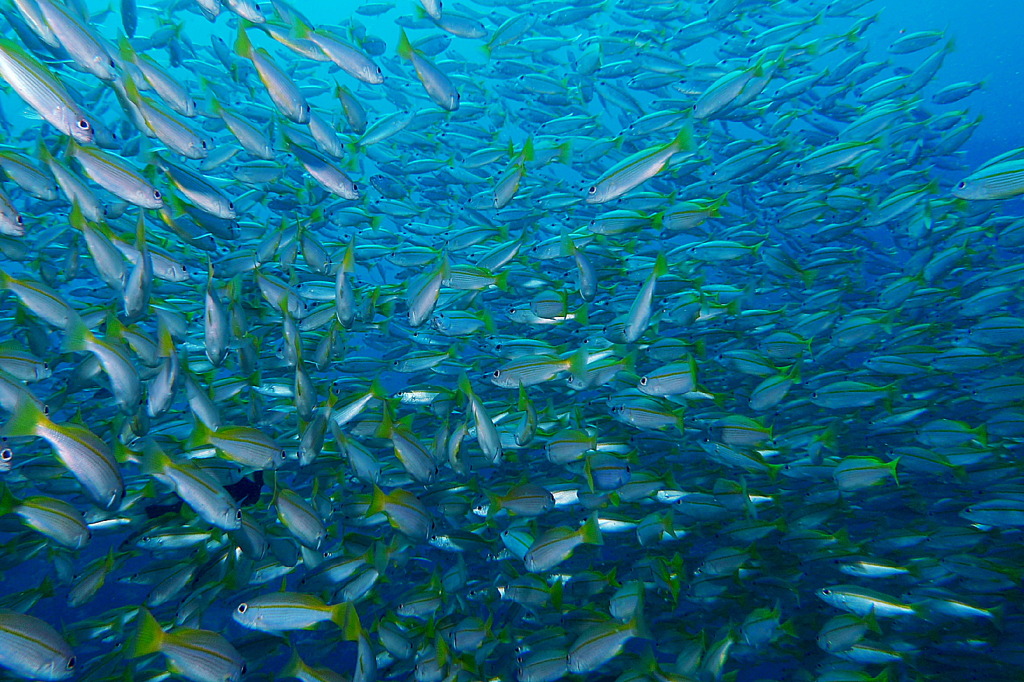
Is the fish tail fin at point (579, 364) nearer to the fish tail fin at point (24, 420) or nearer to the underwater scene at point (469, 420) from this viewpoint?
the underwater scene at point (469, 420)

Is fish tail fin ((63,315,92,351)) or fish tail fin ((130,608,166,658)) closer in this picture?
fish tail fin ((130,608,166,658))

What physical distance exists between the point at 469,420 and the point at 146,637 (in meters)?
2.20

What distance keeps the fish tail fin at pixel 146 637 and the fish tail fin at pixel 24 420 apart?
1.12 meters

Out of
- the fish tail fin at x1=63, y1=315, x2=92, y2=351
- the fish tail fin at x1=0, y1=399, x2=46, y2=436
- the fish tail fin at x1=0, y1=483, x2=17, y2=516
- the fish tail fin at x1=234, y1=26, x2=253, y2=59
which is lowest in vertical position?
the fish tail fin at x1=0, y1=483, x2=17, y2=516

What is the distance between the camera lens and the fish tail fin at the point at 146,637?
274 cm

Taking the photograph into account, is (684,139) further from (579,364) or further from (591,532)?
(591,532)

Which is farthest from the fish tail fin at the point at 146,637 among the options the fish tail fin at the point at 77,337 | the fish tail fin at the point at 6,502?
the fish tail fin at the point at 77,337

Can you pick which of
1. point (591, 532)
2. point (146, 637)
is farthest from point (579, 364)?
point (146, 637)

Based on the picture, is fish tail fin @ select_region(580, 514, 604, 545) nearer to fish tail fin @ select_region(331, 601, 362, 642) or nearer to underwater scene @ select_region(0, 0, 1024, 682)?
underwater scene @ select_region(0, 0, 1024, 682)

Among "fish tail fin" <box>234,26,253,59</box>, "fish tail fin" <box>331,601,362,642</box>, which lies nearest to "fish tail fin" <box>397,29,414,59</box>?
"fish tail fin" <box>234,26,253,59</box>

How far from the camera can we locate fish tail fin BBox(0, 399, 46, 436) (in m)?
2.54

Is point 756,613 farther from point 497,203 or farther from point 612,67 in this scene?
point 612,67

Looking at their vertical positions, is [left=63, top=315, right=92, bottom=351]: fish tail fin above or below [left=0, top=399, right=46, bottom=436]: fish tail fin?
above

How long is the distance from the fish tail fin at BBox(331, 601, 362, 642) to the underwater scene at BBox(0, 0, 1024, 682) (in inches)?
1.0
